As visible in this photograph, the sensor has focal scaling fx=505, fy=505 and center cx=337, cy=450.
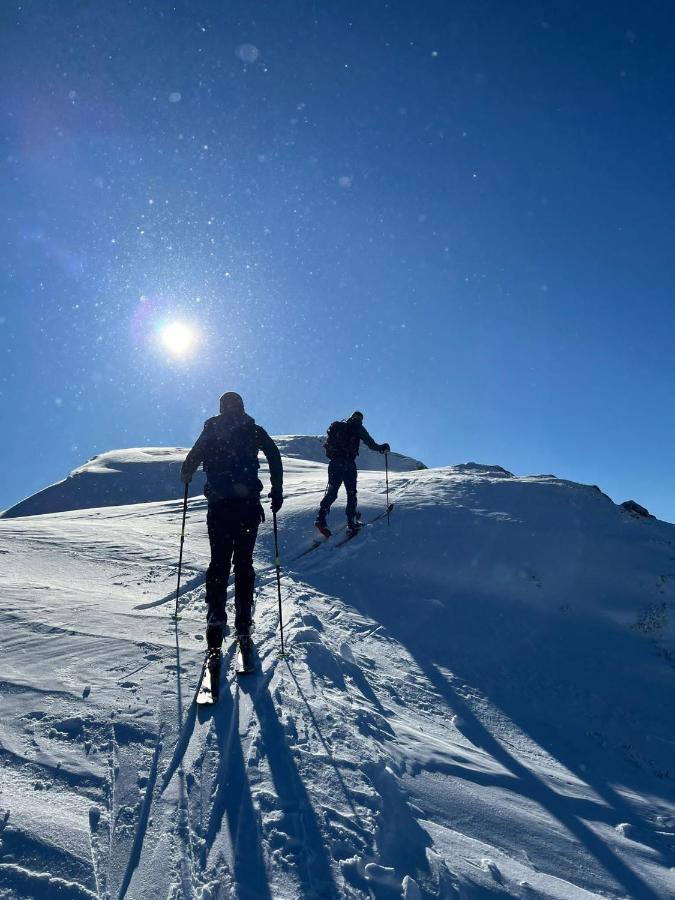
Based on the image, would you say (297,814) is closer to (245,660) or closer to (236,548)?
(245,660)

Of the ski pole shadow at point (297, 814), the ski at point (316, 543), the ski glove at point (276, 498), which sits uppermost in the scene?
the ski glove at point (276, 498)

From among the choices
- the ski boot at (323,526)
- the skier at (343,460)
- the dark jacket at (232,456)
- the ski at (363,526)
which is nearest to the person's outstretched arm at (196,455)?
the dark jacket at (232,456)

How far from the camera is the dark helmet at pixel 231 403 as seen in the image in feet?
18.2

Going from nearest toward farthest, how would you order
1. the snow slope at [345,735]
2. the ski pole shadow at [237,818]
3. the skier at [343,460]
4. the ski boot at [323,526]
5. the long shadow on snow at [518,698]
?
the ski pole shadow at [237,818], the snow slope at [345,735], the long shadow on snow at [518,698], the ski boot at [323,526], the skier at [343,460]

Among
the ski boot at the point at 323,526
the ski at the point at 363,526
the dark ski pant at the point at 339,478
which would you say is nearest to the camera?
the ski at the point at 363,526

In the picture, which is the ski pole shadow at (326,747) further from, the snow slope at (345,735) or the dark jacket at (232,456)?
the dark jacket at (232,456)

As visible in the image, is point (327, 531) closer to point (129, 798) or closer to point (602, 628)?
point (602, 628)

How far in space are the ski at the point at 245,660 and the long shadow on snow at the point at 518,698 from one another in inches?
86.3

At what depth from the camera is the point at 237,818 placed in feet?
9.61

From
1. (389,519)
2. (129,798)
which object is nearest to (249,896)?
(129,798)

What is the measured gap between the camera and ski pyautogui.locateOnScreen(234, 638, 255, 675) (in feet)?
15.7

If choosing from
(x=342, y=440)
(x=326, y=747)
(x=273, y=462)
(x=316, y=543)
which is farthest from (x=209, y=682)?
(x=342, y=440)

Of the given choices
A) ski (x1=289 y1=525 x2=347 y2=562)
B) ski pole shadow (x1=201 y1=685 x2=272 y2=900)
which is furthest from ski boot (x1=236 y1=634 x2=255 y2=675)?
ski (x1=289 y1=525 x2=347 y2=562)

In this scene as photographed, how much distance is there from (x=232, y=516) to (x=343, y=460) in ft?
22.9
